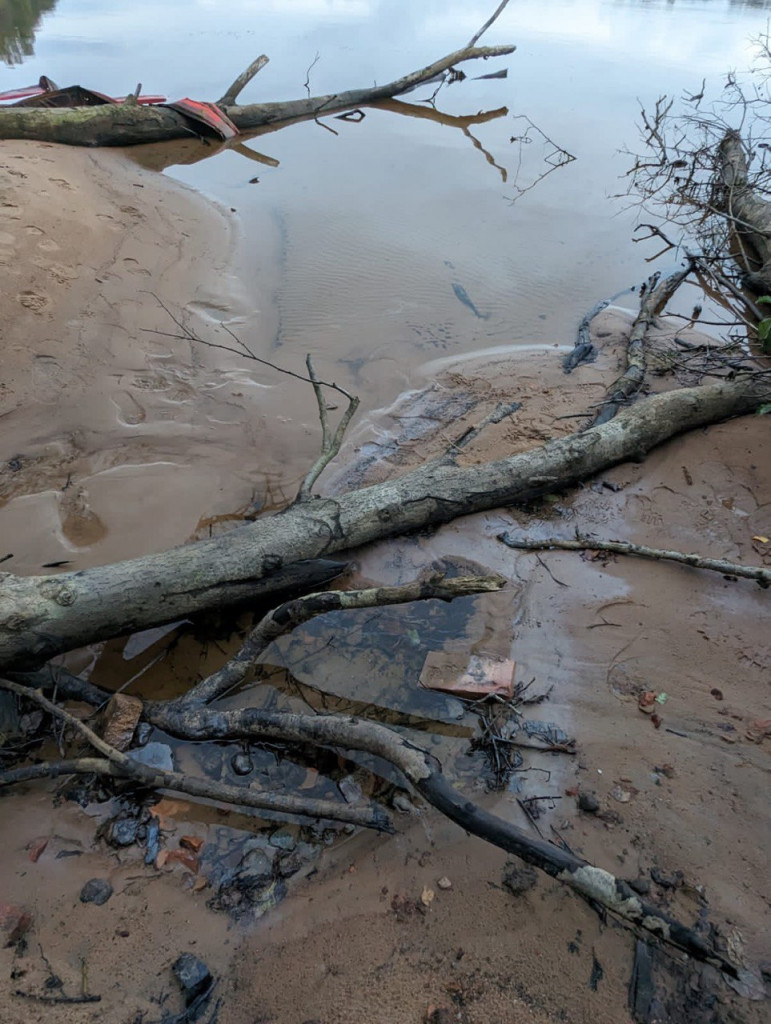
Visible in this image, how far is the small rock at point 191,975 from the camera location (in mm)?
2068

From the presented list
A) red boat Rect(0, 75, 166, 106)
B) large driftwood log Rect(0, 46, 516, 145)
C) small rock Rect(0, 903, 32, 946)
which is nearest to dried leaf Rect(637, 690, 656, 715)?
small rock Rect(0, 903, 32, 946)

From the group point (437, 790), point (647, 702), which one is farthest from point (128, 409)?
point (647, 702)

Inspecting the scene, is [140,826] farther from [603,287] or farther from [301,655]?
[603,287]

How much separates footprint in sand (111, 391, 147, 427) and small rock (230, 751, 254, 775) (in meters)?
2.92

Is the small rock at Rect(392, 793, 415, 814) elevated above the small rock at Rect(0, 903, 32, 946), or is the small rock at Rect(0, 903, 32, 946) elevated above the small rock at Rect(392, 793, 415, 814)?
the small rock at Rect(392, 793, 415, 814)

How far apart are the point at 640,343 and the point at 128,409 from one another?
15.0 ft

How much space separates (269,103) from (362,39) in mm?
7684

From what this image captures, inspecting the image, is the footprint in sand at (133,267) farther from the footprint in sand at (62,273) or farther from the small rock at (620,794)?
the small rock at (620,794)

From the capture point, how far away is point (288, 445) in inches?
189

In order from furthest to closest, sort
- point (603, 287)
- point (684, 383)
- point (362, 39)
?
point (362, 39), point (603, 287), point (684, 383)

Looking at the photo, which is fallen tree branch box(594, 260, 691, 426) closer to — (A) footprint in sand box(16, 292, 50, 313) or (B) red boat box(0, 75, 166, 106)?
(A) footprint in sand box(16, 292, 50, 313)

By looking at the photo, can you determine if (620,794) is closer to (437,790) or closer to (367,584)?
(437,790)

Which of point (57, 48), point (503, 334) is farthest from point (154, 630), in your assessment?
point (57, 48)

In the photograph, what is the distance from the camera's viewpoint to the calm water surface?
6.48 metres
